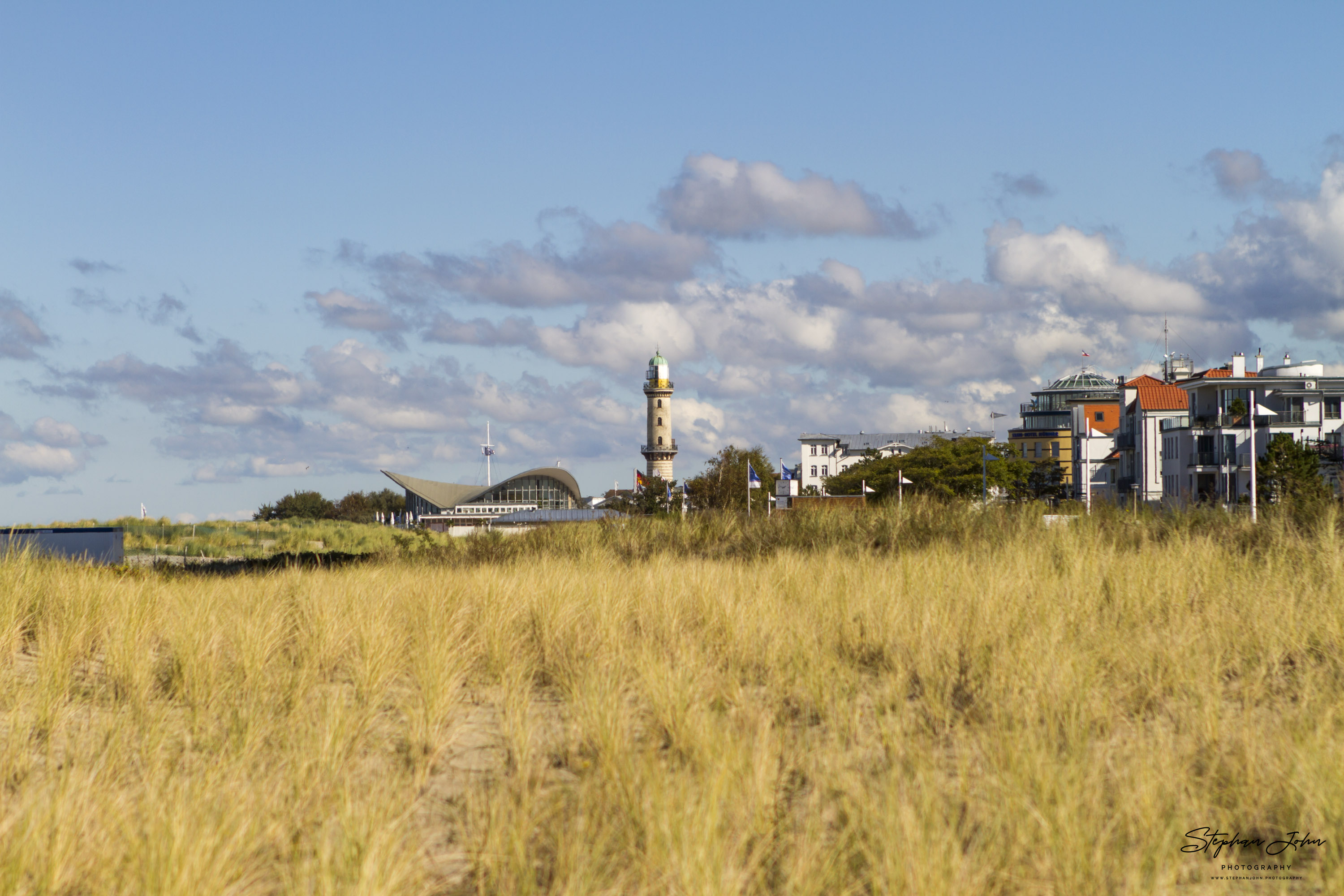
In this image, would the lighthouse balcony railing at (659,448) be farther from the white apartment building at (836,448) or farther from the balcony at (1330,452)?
the balcony at (1330,452)

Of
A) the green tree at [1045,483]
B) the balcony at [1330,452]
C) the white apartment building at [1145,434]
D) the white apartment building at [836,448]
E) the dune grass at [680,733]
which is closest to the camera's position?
the dune grass at [680,733]

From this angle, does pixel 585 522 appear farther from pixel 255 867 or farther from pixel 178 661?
pixel 255 867

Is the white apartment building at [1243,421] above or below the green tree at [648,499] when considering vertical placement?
above

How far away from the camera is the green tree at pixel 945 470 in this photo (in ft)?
234

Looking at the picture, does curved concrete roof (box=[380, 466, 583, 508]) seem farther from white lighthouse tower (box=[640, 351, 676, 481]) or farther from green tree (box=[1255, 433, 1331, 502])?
green tree (box=[1255, 433, 1331, 502])

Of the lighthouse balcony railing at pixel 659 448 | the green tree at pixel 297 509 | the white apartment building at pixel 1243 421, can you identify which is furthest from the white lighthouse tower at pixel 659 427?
the white apartment building at pixel 1243 421

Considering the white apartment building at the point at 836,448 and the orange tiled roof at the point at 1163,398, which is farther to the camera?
the white apartment building at the point at 836,448

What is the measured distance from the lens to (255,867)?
3.86 metres

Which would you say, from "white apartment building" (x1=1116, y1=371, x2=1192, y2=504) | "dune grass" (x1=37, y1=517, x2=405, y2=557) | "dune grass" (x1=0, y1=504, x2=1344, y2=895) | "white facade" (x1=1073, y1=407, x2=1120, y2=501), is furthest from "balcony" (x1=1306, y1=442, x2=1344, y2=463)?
"dune grass" (x1=0, y1=504, x2=1344, y2=895)

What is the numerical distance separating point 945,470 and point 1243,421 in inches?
780

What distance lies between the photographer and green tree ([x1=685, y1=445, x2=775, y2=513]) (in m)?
55.9

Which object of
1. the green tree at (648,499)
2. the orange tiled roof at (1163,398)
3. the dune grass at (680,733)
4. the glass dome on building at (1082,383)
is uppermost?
the glass dome on building at (1082,383)

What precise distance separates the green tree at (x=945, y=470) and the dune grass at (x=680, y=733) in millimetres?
58013

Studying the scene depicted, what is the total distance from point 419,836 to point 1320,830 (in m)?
3.48
